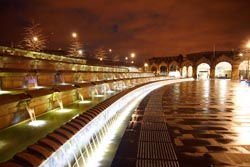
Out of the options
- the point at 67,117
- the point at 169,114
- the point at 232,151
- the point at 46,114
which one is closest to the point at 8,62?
the point at 46,114

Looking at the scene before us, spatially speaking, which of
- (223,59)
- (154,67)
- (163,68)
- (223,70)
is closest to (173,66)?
(163,68)

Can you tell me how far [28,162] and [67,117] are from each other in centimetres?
376

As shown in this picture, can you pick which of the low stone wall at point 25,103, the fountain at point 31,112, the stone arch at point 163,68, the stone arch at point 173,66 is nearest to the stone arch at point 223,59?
the stone arch at point 173,66

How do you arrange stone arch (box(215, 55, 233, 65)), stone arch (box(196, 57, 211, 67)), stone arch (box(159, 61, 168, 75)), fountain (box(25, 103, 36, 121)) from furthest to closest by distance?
stone arch (box(159, 61, 168, 75)) < stone arch (box(196, 57, 211, 67)) < stone arch (box(215, 55, 233, 65)) < fountain (box(25, 103, 36, 121))

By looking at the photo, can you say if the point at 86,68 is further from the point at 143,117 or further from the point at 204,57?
the point at 204,57

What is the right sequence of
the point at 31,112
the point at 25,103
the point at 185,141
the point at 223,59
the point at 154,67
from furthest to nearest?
the point at 154,67 → the point at 223,59 → the point at 31,112 → the point at 25,103 → the point at 185,141

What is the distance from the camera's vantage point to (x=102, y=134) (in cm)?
532

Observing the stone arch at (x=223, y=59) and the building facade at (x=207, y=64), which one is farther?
the stone arch at (x=223, y=59)

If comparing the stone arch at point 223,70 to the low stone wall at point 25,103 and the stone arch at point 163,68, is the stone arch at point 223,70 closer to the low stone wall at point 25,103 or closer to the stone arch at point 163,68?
the stone arch at point 163,68

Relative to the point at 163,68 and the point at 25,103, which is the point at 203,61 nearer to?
the point at 163,68

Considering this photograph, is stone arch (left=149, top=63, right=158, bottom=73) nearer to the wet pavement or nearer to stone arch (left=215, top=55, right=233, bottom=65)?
stone arch (left=215, top=55, right=233, bottom=65)

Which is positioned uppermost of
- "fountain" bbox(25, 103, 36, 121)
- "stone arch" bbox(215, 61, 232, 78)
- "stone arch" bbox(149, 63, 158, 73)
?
"stone arch" bbox(149, 63, 158, 73)

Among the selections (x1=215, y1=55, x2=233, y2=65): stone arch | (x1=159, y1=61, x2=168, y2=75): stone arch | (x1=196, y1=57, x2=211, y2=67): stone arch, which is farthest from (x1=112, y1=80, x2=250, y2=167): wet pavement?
(x1=159, y1=61, x2=168, y2=75): stone arch

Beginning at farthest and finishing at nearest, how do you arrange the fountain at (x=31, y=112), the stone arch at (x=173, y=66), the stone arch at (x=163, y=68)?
the stone arch at (x=163, y=68) < the stone arch at (x=173, y=66) < the fountain at (x=31, y=112)
